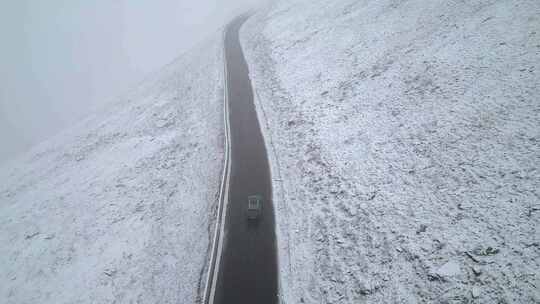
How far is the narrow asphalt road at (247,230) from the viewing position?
1242 centimetres

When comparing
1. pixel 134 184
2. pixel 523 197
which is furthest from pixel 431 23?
pixel 134 184

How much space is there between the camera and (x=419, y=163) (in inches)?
551

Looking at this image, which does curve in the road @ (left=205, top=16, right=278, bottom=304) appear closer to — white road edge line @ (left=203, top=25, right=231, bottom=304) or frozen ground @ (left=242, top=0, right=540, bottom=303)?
white road edge line @ (left=203, top=25, right=231, bottom=304)

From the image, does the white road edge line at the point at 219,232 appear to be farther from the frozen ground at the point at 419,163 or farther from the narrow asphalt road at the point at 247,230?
the frozen ground at the point at 419,163

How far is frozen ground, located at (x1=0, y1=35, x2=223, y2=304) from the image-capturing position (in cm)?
1494

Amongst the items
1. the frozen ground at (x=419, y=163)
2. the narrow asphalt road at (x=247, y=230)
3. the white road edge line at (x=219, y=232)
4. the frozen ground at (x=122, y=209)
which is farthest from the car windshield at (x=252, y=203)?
the frozen ground at (x=122, y=209)

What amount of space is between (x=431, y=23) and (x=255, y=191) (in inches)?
748

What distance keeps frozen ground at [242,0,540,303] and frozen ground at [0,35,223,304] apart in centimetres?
511

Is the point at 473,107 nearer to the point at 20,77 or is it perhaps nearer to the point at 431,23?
the point at 431,23

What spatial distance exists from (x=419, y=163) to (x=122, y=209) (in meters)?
17.9

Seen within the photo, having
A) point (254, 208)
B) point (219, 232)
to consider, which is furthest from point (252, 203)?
point (219, 232)

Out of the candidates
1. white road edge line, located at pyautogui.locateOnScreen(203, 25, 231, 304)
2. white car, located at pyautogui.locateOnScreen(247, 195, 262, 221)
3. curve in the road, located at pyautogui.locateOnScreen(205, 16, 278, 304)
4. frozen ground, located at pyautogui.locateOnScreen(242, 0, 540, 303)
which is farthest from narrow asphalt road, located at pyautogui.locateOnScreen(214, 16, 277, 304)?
frozen ground, located at pyautogui.locateOnScreen(242, 0, 540, 303)

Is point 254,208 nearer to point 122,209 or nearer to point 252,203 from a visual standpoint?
point 252,203

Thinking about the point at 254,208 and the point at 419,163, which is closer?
the point at 419,163
